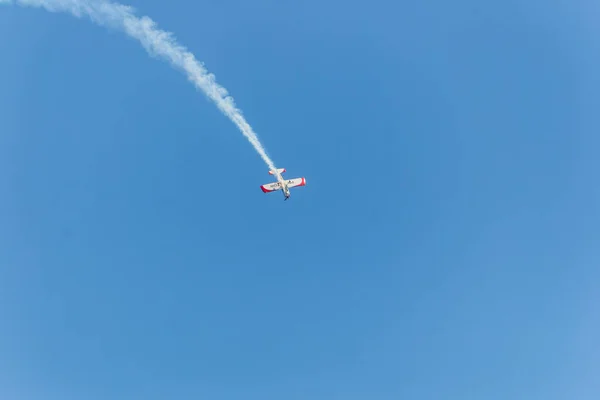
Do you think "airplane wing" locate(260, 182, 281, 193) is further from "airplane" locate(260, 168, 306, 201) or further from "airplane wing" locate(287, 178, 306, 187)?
"airplane wing" locate(287, 178, 306, 187)

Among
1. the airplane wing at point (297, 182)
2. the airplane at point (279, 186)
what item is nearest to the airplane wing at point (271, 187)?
the airplane at point (279, 186)

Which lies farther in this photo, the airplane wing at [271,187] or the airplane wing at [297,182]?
the airplane wing at [297,182]

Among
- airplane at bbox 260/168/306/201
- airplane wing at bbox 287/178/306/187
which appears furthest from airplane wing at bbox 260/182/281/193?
airplane wing at bbox 287/178/306/187

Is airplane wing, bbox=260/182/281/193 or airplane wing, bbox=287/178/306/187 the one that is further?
airplane wing, bbox=287/178/306/187

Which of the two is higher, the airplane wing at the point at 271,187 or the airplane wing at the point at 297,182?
the airplane wing at the point at 297,182

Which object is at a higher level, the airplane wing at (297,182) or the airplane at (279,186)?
the airplane wing at (297,182)

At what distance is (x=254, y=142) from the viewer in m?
39.8

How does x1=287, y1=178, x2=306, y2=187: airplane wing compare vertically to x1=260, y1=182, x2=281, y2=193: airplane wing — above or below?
above

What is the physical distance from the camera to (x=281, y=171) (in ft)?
142

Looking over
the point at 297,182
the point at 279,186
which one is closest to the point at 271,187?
the point at 279,186

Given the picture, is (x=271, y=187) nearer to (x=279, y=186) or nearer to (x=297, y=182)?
(x=279, y=186)

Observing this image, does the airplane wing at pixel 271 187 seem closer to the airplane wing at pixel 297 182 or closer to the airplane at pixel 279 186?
the airplane at pixel 279 186

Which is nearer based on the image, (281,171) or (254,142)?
(254,142)

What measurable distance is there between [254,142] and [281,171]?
506cm
